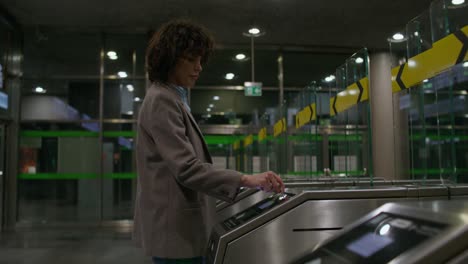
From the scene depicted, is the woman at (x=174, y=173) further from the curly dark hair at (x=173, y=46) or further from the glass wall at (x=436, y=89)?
the glass wall at (x=436, y=89)

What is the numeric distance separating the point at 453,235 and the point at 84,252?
539cm

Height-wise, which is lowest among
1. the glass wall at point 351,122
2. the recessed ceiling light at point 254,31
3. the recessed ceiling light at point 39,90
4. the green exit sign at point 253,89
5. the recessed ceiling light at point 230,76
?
the glass wall at point 351,122

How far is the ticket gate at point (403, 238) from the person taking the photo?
625 millimetres

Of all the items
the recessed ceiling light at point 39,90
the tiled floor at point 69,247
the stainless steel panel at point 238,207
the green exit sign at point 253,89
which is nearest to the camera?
the stainless steel panel at point 238,207

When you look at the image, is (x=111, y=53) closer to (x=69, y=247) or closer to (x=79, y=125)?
(x=79, y=125)

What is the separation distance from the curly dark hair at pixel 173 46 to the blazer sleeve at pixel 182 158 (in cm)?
13

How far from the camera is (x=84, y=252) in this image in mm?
5375

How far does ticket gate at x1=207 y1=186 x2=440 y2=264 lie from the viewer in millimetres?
1546

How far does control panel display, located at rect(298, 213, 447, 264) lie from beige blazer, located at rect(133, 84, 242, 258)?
0.32m

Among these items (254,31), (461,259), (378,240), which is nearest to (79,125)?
(254,31)

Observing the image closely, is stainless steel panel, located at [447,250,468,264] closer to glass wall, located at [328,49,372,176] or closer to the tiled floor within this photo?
glass wall, located at [328,49,372,176]

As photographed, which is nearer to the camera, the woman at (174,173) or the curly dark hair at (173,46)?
the woman at (174,173)

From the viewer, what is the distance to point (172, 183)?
1210 mm

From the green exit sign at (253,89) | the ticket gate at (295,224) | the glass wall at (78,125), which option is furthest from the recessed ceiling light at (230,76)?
the ticket gate at (295,224)
